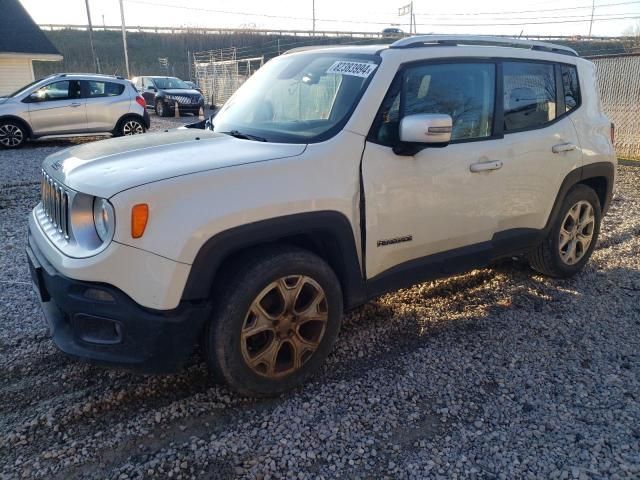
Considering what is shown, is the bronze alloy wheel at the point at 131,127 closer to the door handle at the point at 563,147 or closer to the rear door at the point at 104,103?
the rear door at the point at 104,103

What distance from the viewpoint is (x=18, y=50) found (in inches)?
824

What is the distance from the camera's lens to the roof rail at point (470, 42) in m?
3.45

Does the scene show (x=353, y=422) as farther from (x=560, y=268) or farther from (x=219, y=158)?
(x=560, y=268)

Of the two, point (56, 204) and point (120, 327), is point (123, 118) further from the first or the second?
point (120, 327)

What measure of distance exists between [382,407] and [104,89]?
41.2ft

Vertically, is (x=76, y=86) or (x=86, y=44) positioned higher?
(x=86, y=44)

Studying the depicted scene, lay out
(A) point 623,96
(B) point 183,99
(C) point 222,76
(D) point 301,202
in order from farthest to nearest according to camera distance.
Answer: (C) point 222,76
(B) point 183,99
(A) point 623,96
(D) point 301,202

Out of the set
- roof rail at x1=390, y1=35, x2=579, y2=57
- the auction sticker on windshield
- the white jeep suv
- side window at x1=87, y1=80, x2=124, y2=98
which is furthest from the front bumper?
side window at x1=87, y1=80, x2=124, y2=98

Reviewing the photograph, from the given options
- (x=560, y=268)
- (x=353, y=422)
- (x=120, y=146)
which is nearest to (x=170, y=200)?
(x=120, y=146)

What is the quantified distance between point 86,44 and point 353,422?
62.2 metres

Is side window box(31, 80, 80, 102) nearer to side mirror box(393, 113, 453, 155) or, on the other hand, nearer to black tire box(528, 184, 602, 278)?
black tire box(528, 184, 602, 278)

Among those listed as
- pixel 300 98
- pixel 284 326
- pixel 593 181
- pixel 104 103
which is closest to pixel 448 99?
pixel 300 98

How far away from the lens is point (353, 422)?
2758 millimetres

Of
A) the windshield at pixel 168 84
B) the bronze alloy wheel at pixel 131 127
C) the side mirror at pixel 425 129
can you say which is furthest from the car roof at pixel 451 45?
the windshield at pixel 168 84
